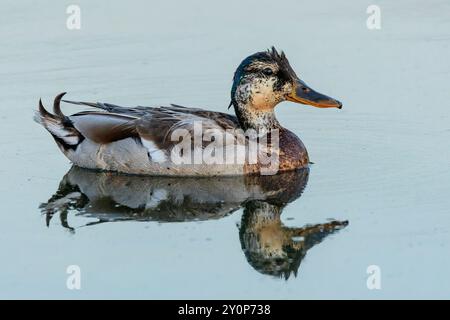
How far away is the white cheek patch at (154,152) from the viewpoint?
12758 millimetres

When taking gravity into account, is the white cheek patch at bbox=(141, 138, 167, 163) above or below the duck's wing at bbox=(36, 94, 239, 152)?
below

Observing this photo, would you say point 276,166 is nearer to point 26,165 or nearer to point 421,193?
point 421,193

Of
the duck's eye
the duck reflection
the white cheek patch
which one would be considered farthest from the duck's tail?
the duck's eye

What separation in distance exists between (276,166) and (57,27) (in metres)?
6.28

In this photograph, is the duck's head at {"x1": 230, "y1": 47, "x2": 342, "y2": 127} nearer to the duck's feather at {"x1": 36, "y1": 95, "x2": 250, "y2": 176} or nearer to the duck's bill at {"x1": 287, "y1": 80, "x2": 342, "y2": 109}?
the duck's bill at {"x1": 287, "y1": 80, "x2": 342, "y2": 109}

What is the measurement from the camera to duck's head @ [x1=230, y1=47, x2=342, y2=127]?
12977mm

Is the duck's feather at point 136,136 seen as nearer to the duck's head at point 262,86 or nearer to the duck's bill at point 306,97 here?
the duck's head at point 262,86

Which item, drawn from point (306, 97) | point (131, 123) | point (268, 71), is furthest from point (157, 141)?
point (306, 97)

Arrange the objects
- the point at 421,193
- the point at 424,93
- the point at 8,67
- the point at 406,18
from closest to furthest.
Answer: the point at 421,193
the point at 424,93
the point at 8,67
the point at 406,18

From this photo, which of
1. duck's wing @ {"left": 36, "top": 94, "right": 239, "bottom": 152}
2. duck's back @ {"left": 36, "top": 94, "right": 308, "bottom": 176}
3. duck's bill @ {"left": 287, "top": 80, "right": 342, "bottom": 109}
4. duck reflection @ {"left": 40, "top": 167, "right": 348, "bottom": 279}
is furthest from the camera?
duck's bill @ {"left": 287, "top": 80, "right": 342, "bottom": 109}

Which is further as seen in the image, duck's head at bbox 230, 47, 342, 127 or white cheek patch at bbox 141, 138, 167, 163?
duck's head at bbox 230, 47, 342, 127

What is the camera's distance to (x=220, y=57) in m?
16.7

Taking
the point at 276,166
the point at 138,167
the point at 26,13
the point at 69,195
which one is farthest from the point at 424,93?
the point at 26,13

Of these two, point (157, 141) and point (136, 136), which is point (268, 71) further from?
point (136, 136)
